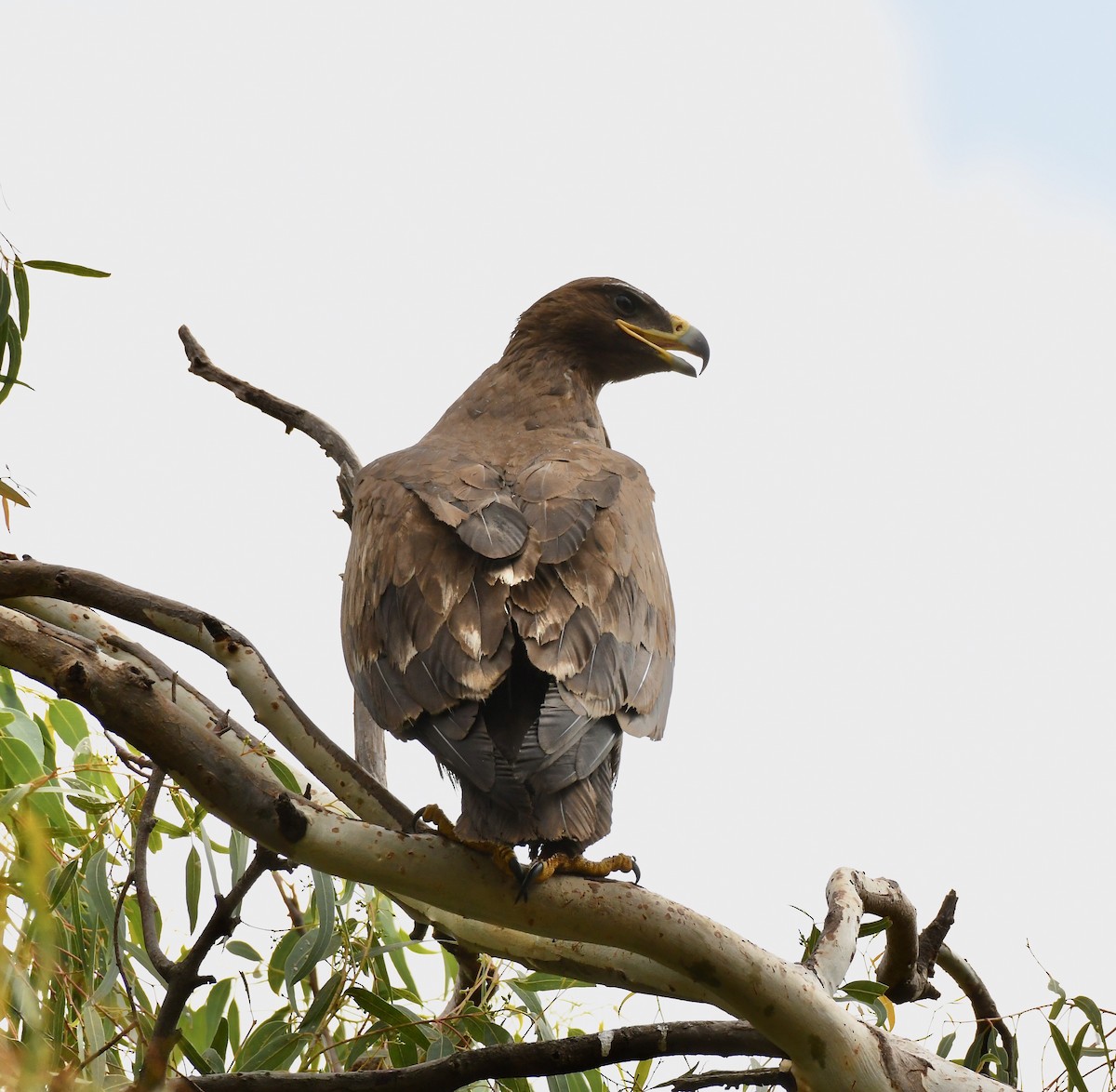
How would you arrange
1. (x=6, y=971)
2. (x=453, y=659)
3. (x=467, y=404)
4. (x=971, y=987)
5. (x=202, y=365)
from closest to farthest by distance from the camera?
(x=6, y=971)
(x=453, y=659)
(x=971, y=987)
(x=202, y=365)
(x=467, y=404)

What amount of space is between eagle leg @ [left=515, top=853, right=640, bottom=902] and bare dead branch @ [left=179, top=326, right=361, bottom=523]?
6.73 feet

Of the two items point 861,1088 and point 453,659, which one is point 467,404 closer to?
point 453,659

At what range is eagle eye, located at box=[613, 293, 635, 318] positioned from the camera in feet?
18.2

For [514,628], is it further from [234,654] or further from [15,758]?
[15,758]

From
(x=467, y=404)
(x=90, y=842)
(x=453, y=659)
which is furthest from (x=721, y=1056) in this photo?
(x=467, y=404)

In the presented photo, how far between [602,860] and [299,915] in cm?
166

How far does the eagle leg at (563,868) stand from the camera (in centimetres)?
257

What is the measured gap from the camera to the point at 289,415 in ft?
15.2

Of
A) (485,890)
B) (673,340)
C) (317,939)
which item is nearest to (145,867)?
(317,939)

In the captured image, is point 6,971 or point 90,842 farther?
point 90,842

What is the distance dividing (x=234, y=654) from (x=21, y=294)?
4.23ft

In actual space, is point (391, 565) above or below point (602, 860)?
above

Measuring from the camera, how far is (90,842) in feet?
11.7

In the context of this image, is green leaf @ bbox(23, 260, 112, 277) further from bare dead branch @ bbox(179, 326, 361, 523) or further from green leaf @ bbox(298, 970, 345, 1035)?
green leaf @ bbox(298, 970, 345, 1035)
